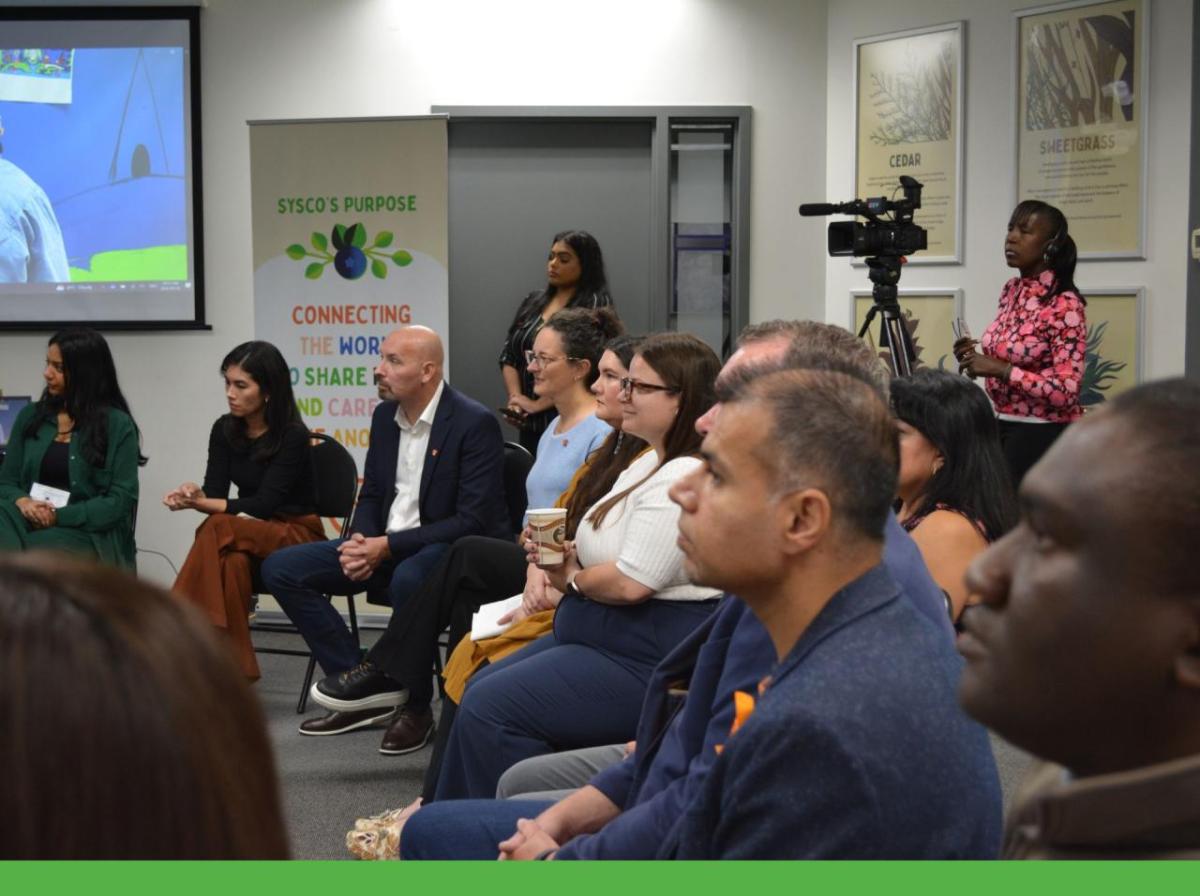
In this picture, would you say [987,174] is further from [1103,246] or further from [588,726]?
[588,726]

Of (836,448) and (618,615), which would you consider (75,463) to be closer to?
(618,615)

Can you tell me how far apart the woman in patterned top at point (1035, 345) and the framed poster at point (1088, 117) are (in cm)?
69

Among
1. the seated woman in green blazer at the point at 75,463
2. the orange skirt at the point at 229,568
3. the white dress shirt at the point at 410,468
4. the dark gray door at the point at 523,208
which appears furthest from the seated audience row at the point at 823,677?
the dark gray door at the point at 523,208

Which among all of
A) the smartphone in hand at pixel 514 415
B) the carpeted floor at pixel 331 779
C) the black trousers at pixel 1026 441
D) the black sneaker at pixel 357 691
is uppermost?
the smartphone in hand at pixel 514 415

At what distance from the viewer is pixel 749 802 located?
131 cm

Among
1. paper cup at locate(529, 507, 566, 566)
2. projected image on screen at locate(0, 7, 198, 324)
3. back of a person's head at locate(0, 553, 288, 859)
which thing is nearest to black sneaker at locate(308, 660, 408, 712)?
paper cup at locate(529, 507, 566, 566)

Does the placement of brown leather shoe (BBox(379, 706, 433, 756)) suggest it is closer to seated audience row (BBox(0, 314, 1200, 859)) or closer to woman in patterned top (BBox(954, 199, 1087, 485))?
seated audience row (BBox(0, 314, 1200, 859))

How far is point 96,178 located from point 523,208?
201 centimetres

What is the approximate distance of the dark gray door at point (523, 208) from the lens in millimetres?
6359

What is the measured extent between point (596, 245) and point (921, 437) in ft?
10.6

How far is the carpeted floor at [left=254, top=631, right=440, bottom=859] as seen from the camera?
3408 millimetres

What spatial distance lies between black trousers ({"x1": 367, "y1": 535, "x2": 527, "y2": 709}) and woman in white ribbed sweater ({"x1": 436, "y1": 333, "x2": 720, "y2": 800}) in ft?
2.77

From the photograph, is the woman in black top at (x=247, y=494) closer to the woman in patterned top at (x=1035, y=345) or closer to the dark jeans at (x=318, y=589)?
the dark jeans at (x=318, y=589)

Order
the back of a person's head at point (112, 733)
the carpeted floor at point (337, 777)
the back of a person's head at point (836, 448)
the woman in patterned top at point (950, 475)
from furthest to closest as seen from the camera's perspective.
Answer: the carpeted floor at point (337, 777)
the woman in patterned top at point (950, 475)
the back of a person's head at point (836, 448)
the back of a person's head at point (112, 733)
